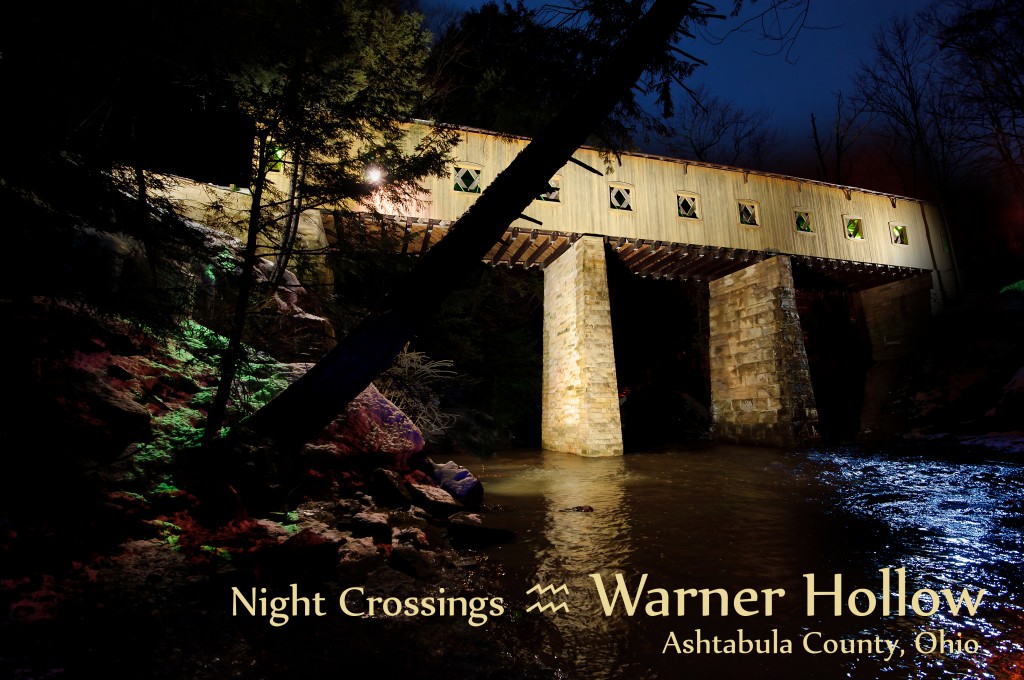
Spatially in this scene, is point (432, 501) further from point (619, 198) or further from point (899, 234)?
point (899, 234)

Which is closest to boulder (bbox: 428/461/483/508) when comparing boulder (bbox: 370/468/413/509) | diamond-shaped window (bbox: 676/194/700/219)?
boulder (bbox: 370/468/413/509)

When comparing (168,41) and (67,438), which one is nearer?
(67,438)

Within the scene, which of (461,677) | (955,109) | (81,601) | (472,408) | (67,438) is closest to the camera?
(461,677)

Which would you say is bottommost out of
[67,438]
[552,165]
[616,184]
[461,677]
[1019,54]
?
[461,677]

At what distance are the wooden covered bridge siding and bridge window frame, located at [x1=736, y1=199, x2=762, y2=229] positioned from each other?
42mm

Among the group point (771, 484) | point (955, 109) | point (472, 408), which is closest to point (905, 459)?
point (771, 484)

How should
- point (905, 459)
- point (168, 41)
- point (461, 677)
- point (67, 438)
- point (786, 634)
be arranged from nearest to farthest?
point (461, 677), point (786, 634), point (67, 438), point (168, 41), point (905, 459)

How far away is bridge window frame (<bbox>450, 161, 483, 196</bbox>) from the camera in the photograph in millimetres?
12570

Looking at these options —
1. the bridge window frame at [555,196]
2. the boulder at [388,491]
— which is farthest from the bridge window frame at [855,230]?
the boulder at [388,491]

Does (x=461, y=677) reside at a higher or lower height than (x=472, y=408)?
lower

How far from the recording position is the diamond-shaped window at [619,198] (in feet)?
45.0

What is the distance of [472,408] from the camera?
14.9m

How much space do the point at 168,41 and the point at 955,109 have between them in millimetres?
28791

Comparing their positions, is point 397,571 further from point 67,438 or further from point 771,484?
point 771,484
